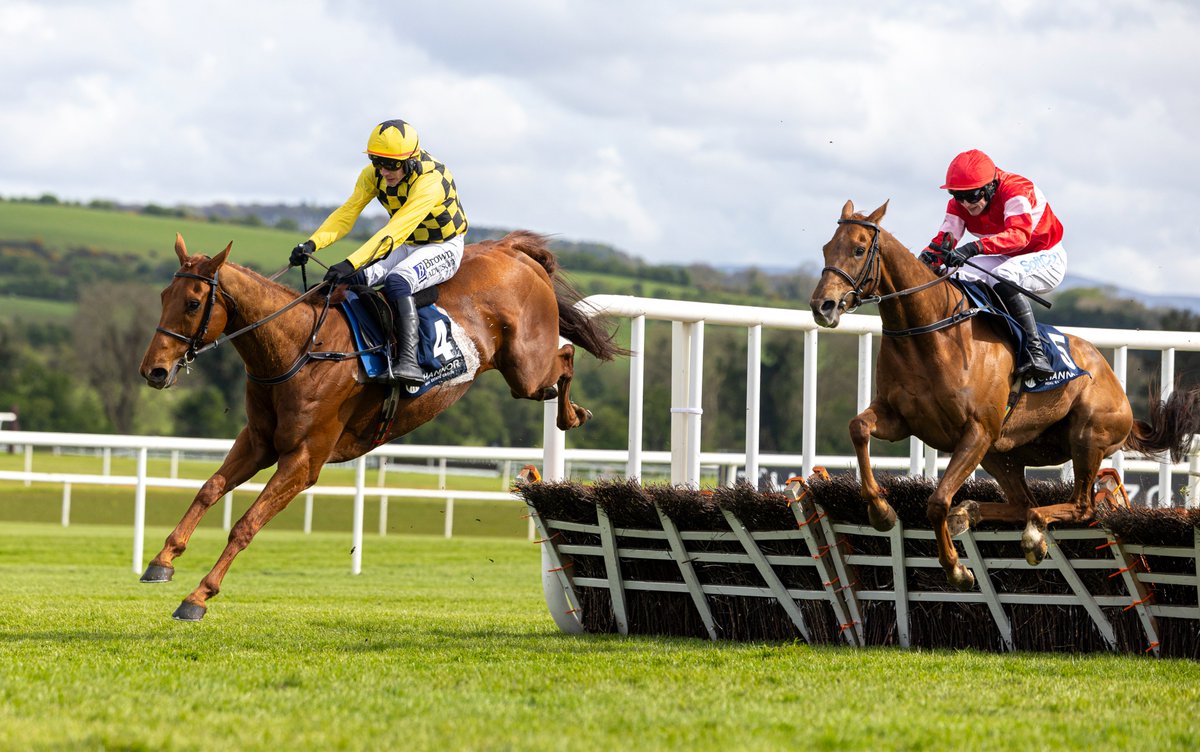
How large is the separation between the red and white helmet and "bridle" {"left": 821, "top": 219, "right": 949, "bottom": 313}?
2.08ft

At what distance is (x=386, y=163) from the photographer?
21.9ft

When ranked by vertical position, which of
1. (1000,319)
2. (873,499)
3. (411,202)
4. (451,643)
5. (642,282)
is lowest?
(451,643)

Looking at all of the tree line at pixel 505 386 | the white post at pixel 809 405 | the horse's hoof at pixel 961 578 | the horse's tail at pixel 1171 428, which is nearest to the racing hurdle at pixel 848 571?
the horse's hoof at pixel 961 578

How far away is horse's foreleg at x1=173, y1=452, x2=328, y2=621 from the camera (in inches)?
225

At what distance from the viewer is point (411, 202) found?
21.8 feet

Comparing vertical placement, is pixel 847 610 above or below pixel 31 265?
below

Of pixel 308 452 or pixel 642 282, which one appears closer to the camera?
pixel 308 452

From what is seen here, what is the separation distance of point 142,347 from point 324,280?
5349cm

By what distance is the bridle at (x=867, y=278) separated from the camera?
17.9 ft

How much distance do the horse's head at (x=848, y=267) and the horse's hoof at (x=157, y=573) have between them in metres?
2.79

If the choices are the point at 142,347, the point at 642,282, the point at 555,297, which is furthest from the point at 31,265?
the point at 555,297

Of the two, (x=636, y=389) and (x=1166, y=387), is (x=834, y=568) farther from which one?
(x=1166, y=387)

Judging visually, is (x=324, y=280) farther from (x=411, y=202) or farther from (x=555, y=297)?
(x=555, y=297)

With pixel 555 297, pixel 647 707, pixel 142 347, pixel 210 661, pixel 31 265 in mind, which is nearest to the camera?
pixel 647 707
